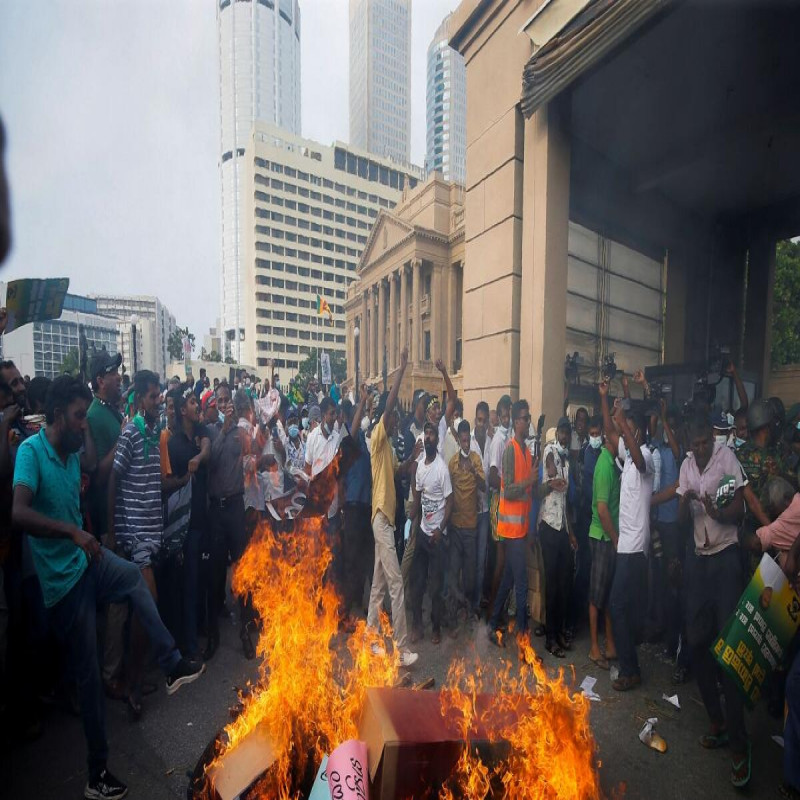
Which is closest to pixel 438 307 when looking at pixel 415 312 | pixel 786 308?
pixel 415 312

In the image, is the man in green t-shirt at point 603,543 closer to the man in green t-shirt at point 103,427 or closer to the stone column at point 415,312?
the man in green t-shirt at point 103,427

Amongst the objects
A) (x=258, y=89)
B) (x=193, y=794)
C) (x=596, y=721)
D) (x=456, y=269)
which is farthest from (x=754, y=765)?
(x=258, y=89)

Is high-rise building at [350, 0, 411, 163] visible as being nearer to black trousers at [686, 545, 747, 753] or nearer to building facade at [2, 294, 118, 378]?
building facade at [2, 294, 118, 378]

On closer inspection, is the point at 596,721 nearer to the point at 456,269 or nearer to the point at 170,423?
the point at 170,423

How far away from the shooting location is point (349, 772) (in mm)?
2357

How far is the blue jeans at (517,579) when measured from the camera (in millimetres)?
4859

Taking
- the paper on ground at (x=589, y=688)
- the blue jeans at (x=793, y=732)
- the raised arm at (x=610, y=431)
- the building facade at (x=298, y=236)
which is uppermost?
the building facade at (x=298, y=236)

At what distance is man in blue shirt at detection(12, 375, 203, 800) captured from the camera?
279 cm

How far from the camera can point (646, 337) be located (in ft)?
30.5

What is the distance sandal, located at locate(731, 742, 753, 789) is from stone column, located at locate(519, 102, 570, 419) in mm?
4073

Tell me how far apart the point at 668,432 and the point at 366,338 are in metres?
48.7

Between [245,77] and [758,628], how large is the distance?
156m

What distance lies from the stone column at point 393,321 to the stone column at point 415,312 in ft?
7.96

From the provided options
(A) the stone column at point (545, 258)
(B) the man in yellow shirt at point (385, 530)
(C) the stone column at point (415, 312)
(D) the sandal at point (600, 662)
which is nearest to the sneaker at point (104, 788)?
(B) the man in yellow shirt at point (385, 530)
